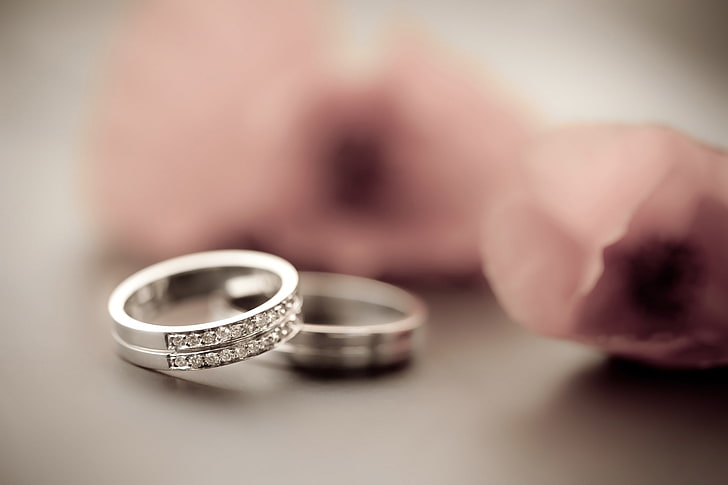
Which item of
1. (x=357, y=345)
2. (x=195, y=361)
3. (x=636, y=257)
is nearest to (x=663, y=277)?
(x=636, y=257)

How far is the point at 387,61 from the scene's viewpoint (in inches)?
32.5

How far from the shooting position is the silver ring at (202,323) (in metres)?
0.70

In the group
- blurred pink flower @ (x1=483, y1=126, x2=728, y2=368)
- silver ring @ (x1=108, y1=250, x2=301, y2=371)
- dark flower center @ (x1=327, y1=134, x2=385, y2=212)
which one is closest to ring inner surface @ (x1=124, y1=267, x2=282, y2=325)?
silver ring @ (x1=108, y1=250, x2=301, y2=371)

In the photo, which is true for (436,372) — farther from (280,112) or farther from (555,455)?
(280,112)

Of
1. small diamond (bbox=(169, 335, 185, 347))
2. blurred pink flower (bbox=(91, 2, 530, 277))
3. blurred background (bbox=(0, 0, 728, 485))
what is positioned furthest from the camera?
blurred pink flower (bbox=(91, 2, 530, 277))

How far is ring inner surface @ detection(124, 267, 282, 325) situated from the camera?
2.80 ft

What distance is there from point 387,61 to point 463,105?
3.7 inches

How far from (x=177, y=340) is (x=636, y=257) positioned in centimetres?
40

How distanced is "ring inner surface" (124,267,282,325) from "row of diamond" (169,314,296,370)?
0.48 ft

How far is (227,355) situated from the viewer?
71 cm

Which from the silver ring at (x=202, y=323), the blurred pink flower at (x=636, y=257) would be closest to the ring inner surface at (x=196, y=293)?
the silver ring at (x=202, y=323)

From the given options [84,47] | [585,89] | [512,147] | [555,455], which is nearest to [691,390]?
[555,455]

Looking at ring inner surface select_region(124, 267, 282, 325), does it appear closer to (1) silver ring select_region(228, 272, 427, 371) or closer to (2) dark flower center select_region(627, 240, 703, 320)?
(1) silver ring select_region(228, 272, 427, 371)

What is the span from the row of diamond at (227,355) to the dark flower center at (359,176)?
A: 19 cm
